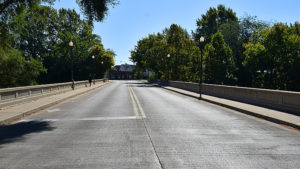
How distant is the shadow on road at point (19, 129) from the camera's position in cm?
693

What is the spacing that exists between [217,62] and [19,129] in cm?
3994

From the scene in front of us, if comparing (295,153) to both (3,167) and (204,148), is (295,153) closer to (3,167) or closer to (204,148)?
(204,148)

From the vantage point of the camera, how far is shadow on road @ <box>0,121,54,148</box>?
693cm

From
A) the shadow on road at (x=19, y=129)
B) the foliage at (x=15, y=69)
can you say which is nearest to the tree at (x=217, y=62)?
the foliage at (x=15, y=69)

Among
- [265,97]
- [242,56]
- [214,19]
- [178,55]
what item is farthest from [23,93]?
[214,19]

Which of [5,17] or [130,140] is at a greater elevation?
[5,17]

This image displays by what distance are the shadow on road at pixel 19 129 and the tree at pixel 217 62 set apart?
38592 millimetres

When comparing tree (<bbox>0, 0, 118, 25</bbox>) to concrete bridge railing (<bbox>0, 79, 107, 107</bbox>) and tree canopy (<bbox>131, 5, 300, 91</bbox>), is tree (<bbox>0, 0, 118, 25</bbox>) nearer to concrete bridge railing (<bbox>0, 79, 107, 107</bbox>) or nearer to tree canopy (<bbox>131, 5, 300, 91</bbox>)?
concrete bridge railing (<bbox>0, 79, 107, 107</bbox>)

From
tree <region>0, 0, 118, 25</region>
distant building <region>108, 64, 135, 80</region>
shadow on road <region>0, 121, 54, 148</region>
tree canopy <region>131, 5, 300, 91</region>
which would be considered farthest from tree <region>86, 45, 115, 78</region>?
distant building <region>108, 64, 135, 80</region>

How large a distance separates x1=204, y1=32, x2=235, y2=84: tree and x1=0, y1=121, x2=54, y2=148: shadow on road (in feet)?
127

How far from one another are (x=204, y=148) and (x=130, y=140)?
1.90 m

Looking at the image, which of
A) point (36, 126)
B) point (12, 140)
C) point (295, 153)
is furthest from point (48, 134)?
point (295, 153)

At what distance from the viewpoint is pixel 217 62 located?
44.4 meters

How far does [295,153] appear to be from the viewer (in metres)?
5.42
